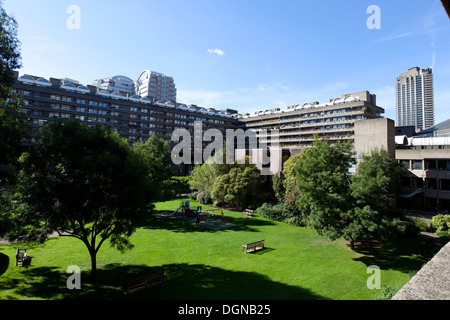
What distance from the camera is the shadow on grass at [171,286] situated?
12102 millimetres

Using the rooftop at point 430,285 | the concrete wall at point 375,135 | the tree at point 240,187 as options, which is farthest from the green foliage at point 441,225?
the rooftop at point 430,285

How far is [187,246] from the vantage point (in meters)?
20.0

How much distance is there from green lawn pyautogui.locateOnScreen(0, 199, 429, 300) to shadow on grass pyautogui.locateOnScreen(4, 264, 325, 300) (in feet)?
0.16

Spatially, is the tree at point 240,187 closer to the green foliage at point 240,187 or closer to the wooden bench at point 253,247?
the green foliage at point 240,187

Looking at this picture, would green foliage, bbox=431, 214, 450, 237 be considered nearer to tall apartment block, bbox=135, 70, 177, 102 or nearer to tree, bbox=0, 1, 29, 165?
tree, bbox=0, 1, 29, 165

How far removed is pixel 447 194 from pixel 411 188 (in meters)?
3.68

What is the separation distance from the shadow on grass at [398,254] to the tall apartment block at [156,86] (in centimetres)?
14530

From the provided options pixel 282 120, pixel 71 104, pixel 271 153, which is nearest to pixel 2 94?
pixel 271 153

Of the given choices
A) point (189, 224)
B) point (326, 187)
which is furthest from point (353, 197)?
point (189, 224)

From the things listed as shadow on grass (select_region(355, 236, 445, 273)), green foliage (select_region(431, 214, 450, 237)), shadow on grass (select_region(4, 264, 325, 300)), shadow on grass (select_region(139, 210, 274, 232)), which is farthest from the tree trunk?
green foliage (select_region(431, 214, 450, 237))

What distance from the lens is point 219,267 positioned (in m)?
15.9

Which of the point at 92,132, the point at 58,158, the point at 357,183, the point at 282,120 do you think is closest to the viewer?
the point at 58,158

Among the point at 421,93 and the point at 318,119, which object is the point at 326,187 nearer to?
the point at 318,119

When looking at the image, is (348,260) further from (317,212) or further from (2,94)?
(2,94)
